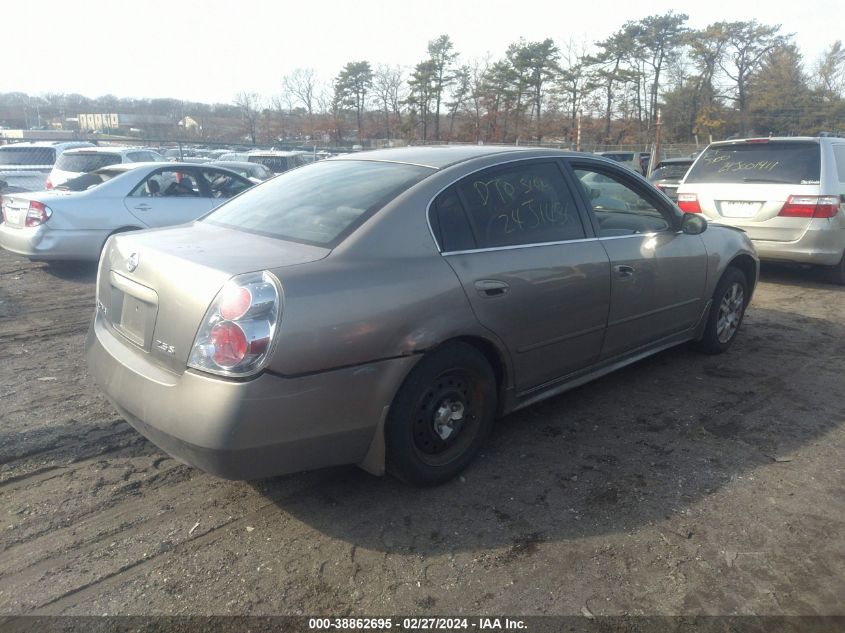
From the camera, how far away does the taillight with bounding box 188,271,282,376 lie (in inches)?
101

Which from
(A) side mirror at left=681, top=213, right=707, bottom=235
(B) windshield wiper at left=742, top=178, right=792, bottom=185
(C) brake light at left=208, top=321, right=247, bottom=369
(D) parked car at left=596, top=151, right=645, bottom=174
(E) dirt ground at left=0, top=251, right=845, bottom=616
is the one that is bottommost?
(E) dirt ground at left=0, top=251, right=845, bottom=616

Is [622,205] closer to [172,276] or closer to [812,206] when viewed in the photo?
[172,276]

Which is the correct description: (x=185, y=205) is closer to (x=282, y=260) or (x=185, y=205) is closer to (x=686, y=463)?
(x=282, y=260)

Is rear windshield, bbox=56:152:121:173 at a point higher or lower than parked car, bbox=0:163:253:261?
higher

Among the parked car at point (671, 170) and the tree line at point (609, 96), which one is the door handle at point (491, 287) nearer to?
the parked car at point (671, 170)

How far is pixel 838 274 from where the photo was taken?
320 inches

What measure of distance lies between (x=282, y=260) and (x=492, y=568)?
61.9 inches

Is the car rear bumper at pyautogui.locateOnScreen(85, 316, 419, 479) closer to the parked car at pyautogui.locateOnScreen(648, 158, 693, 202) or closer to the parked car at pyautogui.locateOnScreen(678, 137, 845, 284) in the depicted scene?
the parked car at pyautogui.locateOnScreen(678, 137, 845, 284)

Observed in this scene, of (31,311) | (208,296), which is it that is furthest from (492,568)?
(31,311)

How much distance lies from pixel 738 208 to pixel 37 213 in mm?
8457

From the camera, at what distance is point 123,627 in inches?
91.9

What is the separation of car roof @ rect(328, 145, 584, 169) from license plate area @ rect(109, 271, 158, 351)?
1.58 m

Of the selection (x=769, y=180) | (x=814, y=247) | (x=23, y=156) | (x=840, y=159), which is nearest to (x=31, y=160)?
(x=23, y=156)

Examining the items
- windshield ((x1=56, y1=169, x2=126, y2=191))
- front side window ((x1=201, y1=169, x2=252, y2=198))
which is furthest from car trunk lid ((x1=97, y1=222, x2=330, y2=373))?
windshield ((x1=56, y1=169, x2=126, y2=191))
